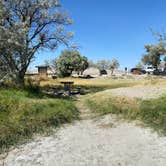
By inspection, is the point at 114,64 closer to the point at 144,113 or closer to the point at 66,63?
the point at 66,63

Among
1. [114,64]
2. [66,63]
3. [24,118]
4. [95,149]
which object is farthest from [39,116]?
[114,64]

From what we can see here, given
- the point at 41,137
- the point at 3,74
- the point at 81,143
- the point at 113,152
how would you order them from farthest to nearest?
the point at 3,74, the point at 41,137, the point at 81,143, the point at 113,152

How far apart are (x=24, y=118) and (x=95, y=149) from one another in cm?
297

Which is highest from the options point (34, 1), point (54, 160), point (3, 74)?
point (34, 1)

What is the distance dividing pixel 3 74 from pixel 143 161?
495 inches

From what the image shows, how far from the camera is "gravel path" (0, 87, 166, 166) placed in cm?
596

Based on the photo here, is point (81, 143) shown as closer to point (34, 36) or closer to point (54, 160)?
point (54, 160)

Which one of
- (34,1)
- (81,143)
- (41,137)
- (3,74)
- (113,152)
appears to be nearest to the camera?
(113,152)

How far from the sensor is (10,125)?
8.09 metres

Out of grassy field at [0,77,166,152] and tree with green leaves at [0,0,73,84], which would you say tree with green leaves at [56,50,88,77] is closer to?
tree with green leaves at [0,0,73,84]

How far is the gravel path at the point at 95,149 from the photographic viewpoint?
5.96 meters

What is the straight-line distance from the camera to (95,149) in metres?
6.72

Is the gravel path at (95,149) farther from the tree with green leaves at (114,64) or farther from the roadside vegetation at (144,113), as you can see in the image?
the tree with green leaves at (114,64)

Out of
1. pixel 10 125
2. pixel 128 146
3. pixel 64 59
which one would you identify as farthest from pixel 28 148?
pixel 64 59
